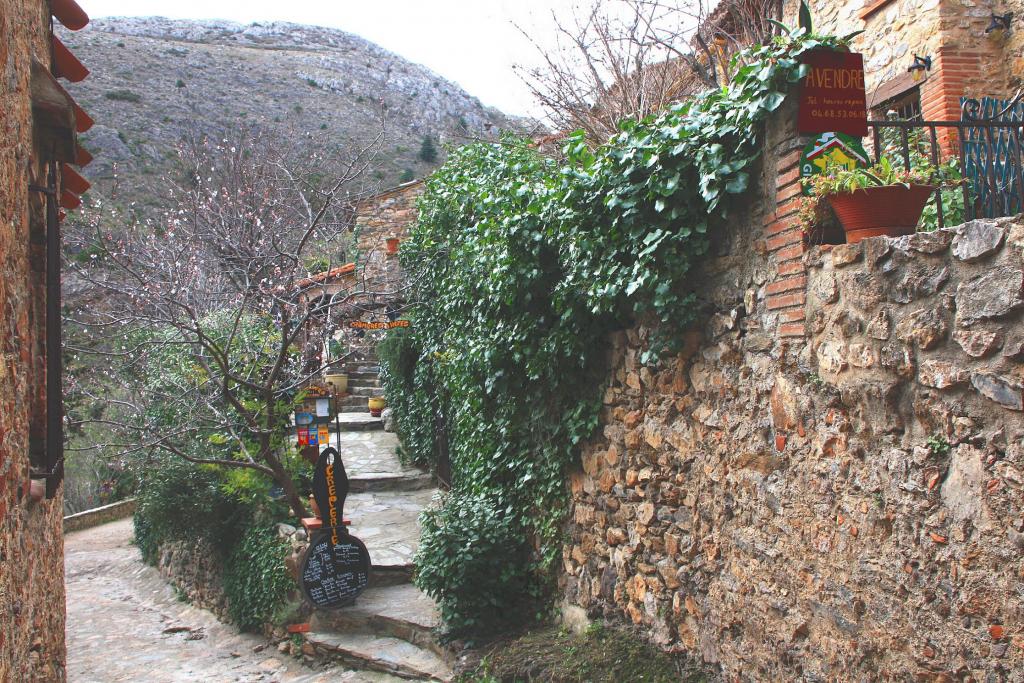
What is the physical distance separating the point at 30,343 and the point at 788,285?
323cm

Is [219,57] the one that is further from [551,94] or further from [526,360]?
[526,360]

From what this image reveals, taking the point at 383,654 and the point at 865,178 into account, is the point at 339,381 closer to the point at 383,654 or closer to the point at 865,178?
the point at 383,654

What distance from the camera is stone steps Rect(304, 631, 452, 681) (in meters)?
5.89

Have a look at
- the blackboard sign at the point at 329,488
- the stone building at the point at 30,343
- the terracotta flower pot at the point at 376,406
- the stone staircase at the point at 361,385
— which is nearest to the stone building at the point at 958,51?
the blackboard sign at the point at 329,488

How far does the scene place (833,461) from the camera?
2936 mm

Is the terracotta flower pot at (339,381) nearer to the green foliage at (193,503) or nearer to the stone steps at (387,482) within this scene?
the stone steps at (387,482)

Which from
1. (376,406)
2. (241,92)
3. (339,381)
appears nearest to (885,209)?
(376,406)

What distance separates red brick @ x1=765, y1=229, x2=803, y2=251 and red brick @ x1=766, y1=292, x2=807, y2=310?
0.71 feet

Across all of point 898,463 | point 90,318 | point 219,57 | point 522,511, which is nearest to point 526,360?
point 522,511

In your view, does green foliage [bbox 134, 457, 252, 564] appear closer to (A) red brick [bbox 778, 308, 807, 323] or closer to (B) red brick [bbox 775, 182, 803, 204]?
(A) red brick [bbox 778, 308, 807, 323]

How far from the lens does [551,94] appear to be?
8.86 m

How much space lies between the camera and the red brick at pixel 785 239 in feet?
10.2

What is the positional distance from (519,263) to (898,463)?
3.11 m

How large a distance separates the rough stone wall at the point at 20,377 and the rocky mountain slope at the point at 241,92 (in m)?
18.0
